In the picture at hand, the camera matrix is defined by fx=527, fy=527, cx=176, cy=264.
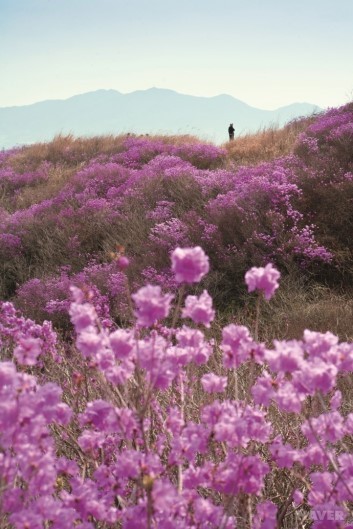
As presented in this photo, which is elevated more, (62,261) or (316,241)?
(316,241)

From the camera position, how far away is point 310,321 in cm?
572

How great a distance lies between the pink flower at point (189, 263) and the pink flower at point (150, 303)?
3.0 inches

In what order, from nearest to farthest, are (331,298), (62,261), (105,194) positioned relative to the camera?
(331,298) < (62,261) < (105,194)

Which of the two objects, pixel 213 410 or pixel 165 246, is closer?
pixel 213 410

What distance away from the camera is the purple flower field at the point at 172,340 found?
5.05ft

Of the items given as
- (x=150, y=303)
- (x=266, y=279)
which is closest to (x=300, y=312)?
(x=266, y=279)

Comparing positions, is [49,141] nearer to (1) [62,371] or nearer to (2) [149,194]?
(2) [149,194]

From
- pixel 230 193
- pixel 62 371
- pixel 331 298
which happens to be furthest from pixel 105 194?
pixel 62 371

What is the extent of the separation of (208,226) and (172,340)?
9.75 feet

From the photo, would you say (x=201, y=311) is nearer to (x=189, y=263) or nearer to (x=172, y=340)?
(x=189, y=263)

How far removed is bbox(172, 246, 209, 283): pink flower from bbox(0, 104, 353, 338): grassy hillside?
4253 millimetres

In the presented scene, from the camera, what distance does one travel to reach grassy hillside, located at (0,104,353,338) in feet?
22.2

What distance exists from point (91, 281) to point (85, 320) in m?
6.46

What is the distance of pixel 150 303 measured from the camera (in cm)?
149
